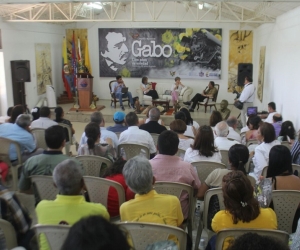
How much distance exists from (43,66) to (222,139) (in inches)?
363

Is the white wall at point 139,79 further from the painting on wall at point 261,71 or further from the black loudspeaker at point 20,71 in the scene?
the black loudspeaker at point 20,71

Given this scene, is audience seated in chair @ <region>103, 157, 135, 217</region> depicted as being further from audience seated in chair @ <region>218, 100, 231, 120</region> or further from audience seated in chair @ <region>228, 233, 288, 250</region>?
audience seated in chair @ <region>218, 100, 231, 120</region>

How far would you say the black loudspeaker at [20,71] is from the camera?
10023mm

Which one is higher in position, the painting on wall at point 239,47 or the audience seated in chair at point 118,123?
the painting on wall at point 239,47

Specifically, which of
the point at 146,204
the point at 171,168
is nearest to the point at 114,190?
the point at 171,168

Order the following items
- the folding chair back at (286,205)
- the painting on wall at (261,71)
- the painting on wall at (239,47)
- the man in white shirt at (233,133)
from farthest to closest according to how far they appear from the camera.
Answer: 1. the painting on wall at (239,47)
2. the painting on wall at (261,71)
3. the man in white shirt at (233,133)
4. the folding chair back at (286,205)

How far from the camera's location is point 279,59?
338 inches

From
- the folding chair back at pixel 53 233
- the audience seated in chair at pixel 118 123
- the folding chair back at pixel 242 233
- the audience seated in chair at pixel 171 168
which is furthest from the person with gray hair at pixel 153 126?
the folding chair back at pixel 53 233

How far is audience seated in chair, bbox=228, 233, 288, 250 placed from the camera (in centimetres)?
123

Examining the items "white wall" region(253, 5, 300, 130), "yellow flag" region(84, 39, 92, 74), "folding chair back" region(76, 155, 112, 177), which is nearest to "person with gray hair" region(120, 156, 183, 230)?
"folding chair back" region(76, 155, 112, 177)

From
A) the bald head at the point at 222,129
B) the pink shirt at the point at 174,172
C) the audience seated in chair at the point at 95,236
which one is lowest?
the pink shirt at the point at 174,172

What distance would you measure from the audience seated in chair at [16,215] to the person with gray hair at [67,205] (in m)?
0.24

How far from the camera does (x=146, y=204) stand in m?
2.35

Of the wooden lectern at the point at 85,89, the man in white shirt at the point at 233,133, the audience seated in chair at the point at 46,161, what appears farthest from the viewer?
the wooden lectern at the point at 85,89
